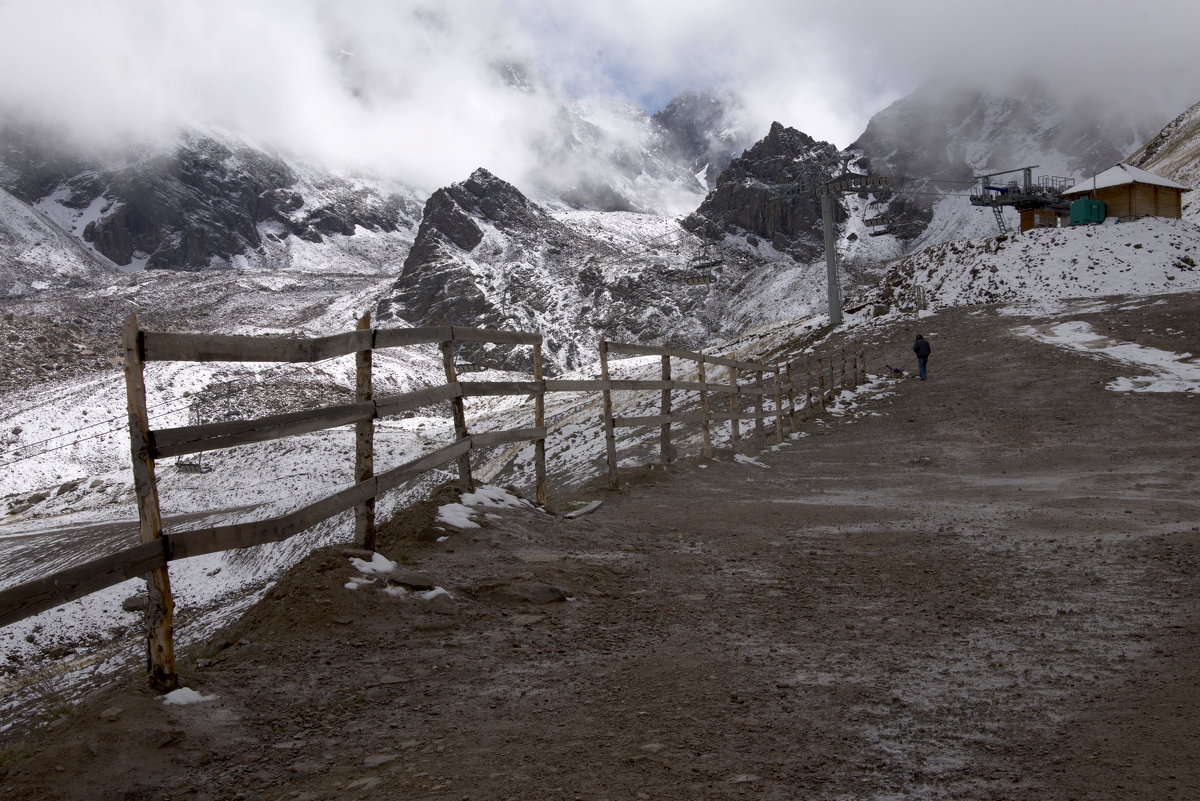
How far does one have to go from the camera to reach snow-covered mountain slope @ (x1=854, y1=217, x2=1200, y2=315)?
3725 cm

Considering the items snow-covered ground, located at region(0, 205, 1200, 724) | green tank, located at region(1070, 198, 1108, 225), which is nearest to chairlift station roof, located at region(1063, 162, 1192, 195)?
green tank, located at region(1070, 198, 1108, 225)

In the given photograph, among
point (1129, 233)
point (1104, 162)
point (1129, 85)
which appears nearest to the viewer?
point (1129, 233)

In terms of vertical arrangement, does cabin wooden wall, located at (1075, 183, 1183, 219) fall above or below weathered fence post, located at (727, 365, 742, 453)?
above

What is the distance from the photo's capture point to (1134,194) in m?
47.3

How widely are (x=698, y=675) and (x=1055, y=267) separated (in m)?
41.9

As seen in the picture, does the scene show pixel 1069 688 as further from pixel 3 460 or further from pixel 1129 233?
pixel 3 460

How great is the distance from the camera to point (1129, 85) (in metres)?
198

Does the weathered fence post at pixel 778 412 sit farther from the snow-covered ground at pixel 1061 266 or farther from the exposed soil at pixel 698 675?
the snow-covered ground at pixel 1061 266

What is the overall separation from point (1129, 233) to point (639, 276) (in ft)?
367

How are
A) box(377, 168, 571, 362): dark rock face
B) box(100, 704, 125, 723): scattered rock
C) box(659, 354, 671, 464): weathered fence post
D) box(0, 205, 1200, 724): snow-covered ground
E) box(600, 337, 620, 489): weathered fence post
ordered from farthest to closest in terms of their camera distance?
box(377, 168, 571, 362): dark rock face
box(0, 205, 1200, 724): snow-covered ground
box(659, 354, 671, 464): weathered fence post
box(600, 337, 620, 489): weathered fence post
box(100, 704, 125, 723): scattered rock

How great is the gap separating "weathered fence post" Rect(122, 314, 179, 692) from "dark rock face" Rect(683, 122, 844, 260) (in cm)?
17453

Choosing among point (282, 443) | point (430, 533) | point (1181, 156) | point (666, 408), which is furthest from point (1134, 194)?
point (430, 533)

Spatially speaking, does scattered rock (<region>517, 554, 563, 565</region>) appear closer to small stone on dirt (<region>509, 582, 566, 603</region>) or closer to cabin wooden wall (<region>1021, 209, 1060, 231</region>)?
small stone on dirt (<region>509, 582, 566, 603</region>)

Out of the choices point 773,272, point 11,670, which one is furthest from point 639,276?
point 11,670
